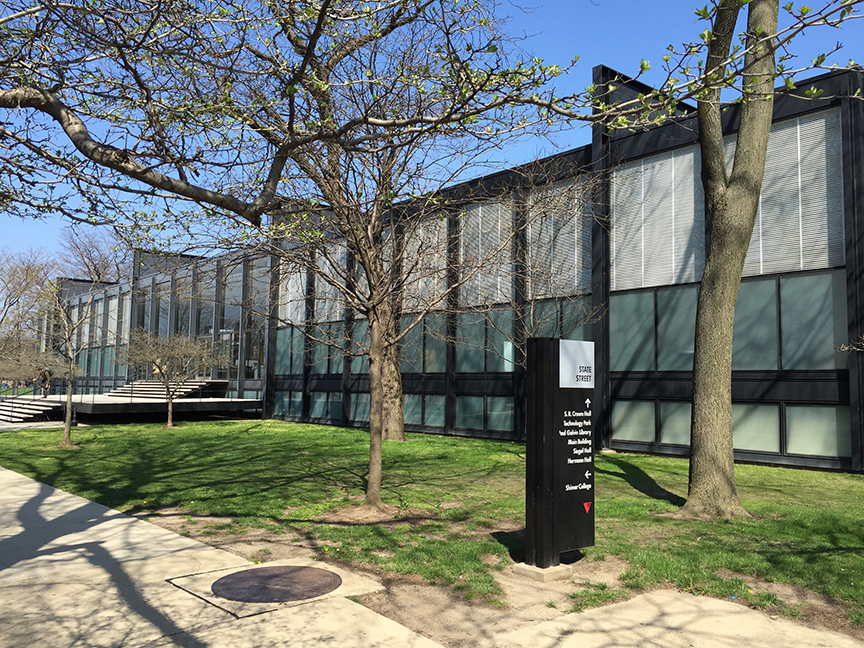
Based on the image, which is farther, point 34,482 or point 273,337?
point 273,337

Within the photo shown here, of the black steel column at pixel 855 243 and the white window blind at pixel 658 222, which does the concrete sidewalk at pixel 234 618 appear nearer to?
the black steel column at pixel 855 243

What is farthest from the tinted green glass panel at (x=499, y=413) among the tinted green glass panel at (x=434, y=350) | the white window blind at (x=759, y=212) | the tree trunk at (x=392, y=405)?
the white window blind at (x=759, y=212)

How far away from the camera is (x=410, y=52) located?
10008 millimetres

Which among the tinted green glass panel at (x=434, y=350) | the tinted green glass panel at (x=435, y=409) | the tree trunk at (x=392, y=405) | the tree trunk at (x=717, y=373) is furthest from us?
the tinted green glass panel at (x=435, y=409)

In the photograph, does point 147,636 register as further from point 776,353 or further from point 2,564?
point 776,353

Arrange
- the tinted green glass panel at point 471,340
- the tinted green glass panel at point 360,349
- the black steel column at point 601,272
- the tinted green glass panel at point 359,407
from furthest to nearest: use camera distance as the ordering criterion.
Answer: the tinted green glass panel at point 359,407
the tinted green glass panel at point 360,349
the tinted green glass panel at point 471,340
the black steel column at point 601,272

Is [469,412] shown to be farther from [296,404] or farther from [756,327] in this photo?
[296,404]

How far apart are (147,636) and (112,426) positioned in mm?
25025

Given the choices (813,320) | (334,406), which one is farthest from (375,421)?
(334,406)

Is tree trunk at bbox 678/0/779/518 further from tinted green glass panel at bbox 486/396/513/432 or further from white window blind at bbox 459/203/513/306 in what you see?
tinted green glass panel at bbox 486/396/513/432

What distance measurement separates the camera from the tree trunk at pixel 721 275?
9.57 m

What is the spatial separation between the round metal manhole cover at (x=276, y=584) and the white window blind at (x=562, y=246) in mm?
14348

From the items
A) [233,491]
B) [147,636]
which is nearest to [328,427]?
[233,491]

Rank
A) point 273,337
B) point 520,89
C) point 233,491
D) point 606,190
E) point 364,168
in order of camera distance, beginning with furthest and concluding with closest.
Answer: point 273,337
point 606,190
point 233,491
point 364,168
point 520,89
